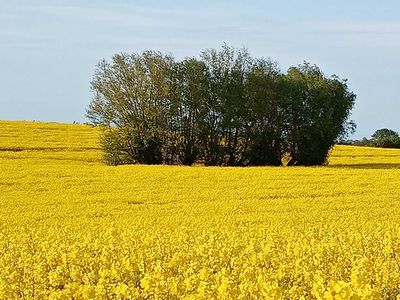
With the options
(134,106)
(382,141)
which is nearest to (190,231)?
(134,106)

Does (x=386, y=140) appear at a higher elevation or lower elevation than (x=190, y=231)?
higher

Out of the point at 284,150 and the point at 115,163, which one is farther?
the point at 284,150

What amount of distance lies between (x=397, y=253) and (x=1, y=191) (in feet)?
55.1

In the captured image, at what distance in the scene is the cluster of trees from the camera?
39.9 metres

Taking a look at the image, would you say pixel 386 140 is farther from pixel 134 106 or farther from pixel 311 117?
pixel 134 106

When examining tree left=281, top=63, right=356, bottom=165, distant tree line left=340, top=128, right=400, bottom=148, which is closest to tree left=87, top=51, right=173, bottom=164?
tree left=281, top=63, right=356, bottom=165

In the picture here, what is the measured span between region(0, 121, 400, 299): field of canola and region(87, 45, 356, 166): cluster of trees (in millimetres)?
3142

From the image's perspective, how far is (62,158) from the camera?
125ft

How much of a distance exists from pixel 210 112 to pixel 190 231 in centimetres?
2784

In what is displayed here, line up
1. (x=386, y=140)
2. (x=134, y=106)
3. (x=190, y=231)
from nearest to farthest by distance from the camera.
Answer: (x=190, y=231)
(x=134, y=106)
(x=386, y=140)

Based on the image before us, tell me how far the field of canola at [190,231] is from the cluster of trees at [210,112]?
3142mm

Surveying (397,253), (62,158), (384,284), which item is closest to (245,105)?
(62,158)

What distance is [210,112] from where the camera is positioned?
4075 cm

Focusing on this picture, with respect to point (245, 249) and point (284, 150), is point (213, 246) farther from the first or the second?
point (284, 150)
